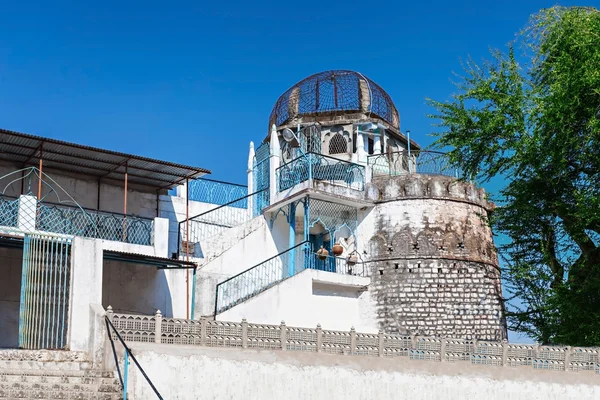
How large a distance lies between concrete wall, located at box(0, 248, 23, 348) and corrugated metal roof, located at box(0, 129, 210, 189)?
257cm

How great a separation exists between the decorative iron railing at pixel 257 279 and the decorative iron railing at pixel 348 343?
361 cm

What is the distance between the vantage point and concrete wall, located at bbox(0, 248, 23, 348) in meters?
19.1

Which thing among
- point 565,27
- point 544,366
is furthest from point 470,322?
point 565,27

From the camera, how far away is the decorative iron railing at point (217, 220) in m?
23.8

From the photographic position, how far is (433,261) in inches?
894

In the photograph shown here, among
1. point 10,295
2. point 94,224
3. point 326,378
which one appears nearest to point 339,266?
point 326,378

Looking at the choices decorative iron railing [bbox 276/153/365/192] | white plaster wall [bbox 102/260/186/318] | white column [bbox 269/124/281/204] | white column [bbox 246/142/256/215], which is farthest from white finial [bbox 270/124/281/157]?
white plaster wall [bbox 102/260/186/318]

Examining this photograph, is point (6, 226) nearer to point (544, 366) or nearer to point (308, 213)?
point (308, 213)

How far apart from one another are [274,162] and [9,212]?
8.66 m

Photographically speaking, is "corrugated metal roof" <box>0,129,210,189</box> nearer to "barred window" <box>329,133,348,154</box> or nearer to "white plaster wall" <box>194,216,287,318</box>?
"white plaster wall" <box>194,216,287,318</box>

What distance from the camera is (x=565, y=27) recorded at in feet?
66.6

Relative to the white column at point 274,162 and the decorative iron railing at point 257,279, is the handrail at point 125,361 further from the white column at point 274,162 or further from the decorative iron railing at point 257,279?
the white column at point 274,162

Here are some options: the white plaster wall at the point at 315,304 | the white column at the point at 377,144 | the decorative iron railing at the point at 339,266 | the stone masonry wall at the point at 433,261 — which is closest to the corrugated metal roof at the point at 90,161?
the white plaster wall at the point at 315,304

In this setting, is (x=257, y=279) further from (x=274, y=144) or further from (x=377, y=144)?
(x=377, y=144)
